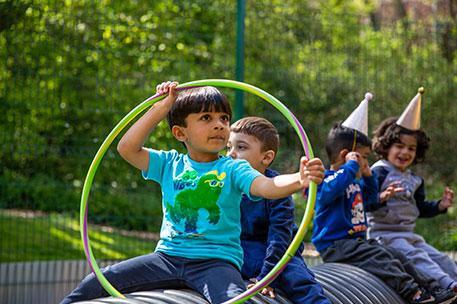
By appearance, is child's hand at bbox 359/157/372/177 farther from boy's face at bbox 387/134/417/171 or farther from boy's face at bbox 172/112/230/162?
boy's face at bbox 172/112/230/162

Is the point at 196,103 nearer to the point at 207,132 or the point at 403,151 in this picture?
the point at 207,132

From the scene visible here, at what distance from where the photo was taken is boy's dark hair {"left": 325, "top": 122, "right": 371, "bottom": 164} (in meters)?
6.74

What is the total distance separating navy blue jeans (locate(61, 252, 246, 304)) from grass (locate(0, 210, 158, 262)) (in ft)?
15.5

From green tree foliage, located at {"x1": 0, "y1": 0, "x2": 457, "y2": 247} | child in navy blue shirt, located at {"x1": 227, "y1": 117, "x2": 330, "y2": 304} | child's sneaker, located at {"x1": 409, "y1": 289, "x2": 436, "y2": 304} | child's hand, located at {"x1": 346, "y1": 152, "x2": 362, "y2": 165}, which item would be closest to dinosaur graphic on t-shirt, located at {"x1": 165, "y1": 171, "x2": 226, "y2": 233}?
child in navy blue shirt, located at {"x1": 227, "y1": 117, "x2": 330, "y2": 304}

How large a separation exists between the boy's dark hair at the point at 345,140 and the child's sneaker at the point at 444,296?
4.05 ft

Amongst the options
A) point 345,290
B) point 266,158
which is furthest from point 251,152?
point 345,290

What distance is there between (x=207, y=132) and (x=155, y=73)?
572cm

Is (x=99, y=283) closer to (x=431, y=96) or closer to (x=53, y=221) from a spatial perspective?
(x=53, y=221)

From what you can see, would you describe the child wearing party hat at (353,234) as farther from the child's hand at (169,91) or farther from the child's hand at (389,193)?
the child's hand at (169,91)

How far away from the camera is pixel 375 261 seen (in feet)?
22.2

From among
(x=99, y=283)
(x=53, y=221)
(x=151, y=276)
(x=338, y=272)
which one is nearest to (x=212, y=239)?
(x=151, y=276)

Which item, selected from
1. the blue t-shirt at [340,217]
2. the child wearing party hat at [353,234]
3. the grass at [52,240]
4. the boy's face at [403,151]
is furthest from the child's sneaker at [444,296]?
the grass at [52,240]

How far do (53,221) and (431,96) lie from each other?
5.39 metres

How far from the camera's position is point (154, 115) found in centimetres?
480
